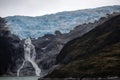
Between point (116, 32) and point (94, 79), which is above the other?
point (116, 32)

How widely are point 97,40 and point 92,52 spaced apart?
20358mm

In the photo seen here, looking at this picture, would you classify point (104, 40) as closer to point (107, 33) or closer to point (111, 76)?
point (107, 33)

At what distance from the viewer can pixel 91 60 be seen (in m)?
159

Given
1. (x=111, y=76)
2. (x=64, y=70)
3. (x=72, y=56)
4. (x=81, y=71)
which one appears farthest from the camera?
(x=72, y=56)

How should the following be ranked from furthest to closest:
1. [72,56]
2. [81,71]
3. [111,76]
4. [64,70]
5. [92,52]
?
1. [72,56]
2. [92,52]
3. [64,70]
4. [81,71]
5. [111,76]

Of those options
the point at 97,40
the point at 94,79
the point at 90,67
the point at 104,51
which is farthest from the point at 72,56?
the point at 94,79

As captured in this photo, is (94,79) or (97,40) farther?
(97,40)

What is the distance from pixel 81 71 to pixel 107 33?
198 feet

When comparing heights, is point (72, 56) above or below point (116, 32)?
below

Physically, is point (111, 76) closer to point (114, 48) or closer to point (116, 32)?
point (114, 48)

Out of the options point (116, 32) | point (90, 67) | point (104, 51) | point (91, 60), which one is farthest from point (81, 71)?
point (116, 32)

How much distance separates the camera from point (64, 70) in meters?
156

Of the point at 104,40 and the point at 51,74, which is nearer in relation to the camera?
the point at 51,74

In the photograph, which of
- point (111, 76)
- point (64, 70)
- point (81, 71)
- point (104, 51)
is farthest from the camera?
point (104, 51)
